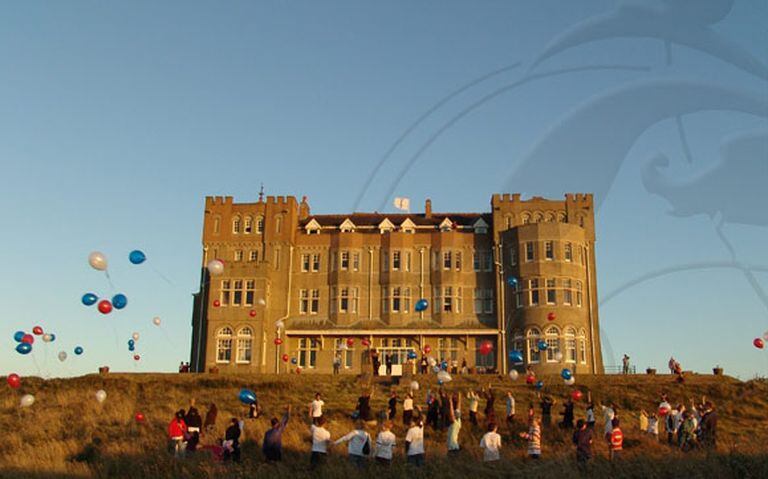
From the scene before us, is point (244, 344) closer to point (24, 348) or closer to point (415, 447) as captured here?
point (24, 348)

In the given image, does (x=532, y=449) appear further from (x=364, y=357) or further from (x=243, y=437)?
(x=364, y=357)

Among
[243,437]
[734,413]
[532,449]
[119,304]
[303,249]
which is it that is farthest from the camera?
[303,249]

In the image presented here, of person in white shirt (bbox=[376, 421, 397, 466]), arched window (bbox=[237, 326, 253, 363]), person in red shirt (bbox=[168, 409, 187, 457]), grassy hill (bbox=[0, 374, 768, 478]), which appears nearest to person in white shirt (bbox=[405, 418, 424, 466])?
grassy hill (bbox=[0, 374, 768, 478])

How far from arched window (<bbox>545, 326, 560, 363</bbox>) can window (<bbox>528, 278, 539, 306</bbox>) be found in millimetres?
2029

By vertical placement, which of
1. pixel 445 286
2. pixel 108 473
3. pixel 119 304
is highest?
pixel 445 286

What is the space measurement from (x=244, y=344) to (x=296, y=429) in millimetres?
26936

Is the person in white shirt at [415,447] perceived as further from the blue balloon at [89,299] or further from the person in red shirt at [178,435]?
the blue balloon at [89,299]

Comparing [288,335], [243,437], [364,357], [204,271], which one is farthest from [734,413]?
[204,271]

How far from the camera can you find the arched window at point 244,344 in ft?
173

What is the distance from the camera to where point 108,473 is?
21109 mm

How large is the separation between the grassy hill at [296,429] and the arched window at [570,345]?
8.88m

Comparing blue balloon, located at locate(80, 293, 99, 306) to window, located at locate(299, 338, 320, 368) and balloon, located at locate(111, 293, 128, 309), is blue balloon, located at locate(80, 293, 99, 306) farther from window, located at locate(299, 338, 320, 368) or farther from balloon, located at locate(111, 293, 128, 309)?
window, located at locate(299, 338, 320, 368)

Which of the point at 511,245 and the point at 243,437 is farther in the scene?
the point at 511,245

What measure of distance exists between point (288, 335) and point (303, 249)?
638 cm
